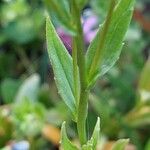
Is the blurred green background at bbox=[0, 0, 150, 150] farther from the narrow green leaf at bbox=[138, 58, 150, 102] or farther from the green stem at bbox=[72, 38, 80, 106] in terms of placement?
the green stem at bbox=[72, 38, 80, 106]

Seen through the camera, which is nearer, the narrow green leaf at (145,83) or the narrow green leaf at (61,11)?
the narrow green leaf at (61,11)

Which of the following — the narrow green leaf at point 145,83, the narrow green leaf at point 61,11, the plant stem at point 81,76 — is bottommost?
the plant stem at point 81,76

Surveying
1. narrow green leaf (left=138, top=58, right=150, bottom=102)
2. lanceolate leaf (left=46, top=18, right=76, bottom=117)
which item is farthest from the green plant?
narrow green leaf (left=138, top=58, right=150, bottom=102)

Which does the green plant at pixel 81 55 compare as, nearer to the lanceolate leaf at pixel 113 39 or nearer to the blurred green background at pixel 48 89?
the lanceolate leaf at pixel 113 39

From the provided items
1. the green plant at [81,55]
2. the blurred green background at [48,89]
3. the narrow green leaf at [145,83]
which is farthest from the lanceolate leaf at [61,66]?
the narrow green leaf at [145,83]

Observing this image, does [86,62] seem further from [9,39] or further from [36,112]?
[9,39]

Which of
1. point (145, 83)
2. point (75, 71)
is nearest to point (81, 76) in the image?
point (75, 71)

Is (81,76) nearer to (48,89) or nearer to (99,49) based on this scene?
(99,49)
